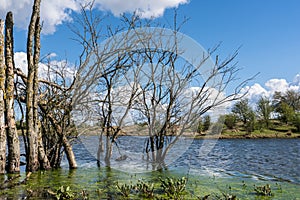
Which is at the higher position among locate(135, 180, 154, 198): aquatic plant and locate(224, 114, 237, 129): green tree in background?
locate(224, 114, 237, 129): green tree in background

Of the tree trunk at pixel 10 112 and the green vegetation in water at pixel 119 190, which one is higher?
the tree trunk at pixel 10 112

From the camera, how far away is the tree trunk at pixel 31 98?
21.4 feet

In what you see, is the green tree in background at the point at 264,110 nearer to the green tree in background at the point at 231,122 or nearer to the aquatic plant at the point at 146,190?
the green tree in background at the point at 231,122

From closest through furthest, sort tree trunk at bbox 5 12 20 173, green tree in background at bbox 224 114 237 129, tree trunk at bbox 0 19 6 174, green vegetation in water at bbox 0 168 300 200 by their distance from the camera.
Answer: green vegetation in water at bbox 0 168 300 200, tree trunk at bbox 0 19 6 174, tree trunk at bbox 5 12 20 173, green tree in background at bbox 224 114 237 129

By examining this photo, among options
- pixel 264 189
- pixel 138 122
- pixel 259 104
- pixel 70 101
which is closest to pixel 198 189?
pixel 264 189

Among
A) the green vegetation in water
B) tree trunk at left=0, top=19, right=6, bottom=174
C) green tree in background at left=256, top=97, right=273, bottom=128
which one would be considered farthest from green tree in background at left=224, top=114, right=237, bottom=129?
tree trunk at left=0, top=19, right=6, bottom=174

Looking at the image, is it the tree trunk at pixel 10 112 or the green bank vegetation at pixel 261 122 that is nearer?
the tree trunk at pixel 10 112

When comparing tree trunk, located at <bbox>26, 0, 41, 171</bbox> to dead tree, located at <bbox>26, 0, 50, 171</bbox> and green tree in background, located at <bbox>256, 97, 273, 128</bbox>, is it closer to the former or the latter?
dead tree, located at <bbox>26, 0, 50, 171</bbox>

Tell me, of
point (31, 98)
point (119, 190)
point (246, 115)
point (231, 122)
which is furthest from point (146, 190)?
point (246, 115)

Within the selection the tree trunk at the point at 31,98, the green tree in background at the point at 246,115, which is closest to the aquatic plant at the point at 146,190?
the tree trunk at the point at 31,98

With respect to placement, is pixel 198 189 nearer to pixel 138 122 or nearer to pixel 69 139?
pixel 138 122

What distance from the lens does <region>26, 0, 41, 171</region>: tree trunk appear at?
21.4 ft

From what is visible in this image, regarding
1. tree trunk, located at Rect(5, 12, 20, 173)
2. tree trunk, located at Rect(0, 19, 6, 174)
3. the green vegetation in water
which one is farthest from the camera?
tree trunk, located at Rect(5, 12, 20, 173)

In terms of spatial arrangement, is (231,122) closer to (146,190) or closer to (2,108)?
(2,108)
